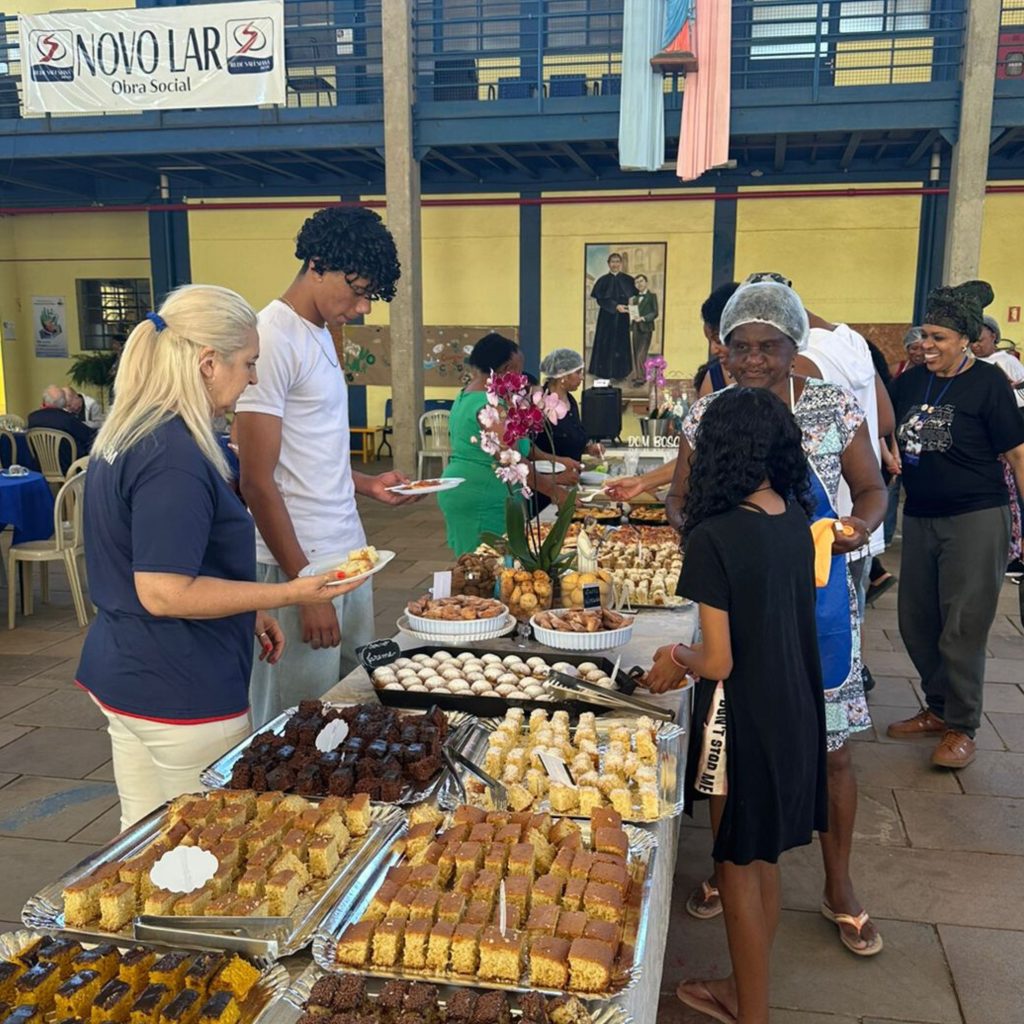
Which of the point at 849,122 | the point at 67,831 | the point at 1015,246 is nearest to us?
the point at 67,831

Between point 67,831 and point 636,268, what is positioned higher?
point 636,268

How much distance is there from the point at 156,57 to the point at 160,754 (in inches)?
384

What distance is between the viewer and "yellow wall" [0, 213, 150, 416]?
1369 centimetres

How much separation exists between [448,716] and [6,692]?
3.60 meters

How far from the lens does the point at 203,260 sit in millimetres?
13234

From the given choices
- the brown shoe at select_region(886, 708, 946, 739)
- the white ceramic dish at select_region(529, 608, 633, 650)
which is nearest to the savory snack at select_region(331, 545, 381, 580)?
the white ceramic dish at select_region(529, 608, 633, 650)

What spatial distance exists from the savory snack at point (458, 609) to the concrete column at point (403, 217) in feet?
24.4

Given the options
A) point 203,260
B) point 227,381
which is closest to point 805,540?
point 227,381

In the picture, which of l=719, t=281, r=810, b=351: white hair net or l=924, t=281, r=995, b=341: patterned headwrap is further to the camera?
l=924, t=281, r=995, b=341: patterned headwrap

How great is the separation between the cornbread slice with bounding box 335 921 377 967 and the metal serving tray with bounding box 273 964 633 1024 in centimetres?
3

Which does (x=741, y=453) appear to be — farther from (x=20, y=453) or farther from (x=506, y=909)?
(x=20, y=453)

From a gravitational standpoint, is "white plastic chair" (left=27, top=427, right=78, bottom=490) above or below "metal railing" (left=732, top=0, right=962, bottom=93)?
below

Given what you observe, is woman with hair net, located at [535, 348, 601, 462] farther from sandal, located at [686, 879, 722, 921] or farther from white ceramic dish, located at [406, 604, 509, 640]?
sandal, located at [686, 879, 722, 921]

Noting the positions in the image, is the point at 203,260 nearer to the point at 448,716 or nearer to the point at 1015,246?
the point at 1015,246
